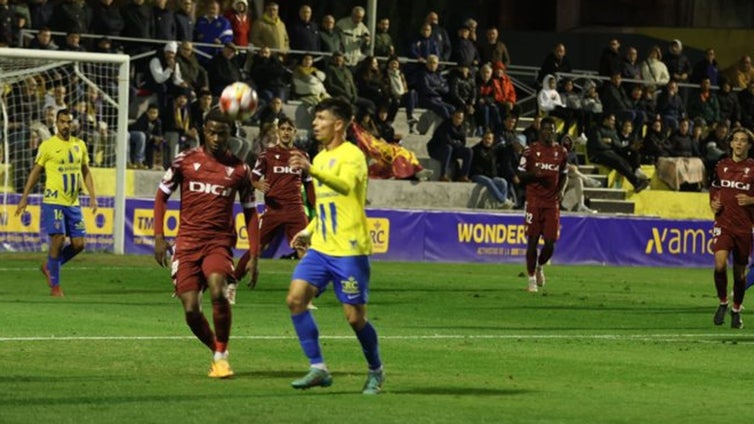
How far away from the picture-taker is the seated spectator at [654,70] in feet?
134

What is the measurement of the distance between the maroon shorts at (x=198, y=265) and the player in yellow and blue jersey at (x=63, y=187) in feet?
28.1

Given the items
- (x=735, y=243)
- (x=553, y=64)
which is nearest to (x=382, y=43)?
(x=553, y=64)

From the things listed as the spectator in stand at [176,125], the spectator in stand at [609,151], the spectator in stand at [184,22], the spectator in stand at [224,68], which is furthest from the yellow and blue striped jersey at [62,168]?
the spectator in stand at [609,151]

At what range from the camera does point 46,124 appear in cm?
3027

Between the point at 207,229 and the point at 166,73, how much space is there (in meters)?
19.7

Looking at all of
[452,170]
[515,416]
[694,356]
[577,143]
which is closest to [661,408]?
[515,416]

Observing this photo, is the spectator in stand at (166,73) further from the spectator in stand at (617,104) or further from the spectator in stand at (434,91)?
the spectator in stand at (617,104)

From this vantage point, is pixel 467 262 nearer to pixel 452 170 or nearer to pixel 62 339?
pixel 452 170

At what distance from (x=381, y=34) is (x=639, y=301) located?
14456 millimetres

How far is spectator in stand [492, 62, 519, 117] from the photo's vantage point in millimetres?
37562

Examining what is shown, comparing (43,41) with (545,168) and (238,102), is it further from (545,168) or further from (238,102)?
(238,102)

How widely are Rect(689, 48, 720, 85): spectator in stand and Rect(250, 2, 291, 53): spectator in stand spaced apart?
11840mm

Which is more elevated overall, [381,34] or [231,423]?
[381,34]

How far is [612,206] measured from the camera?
37750 millimetres
